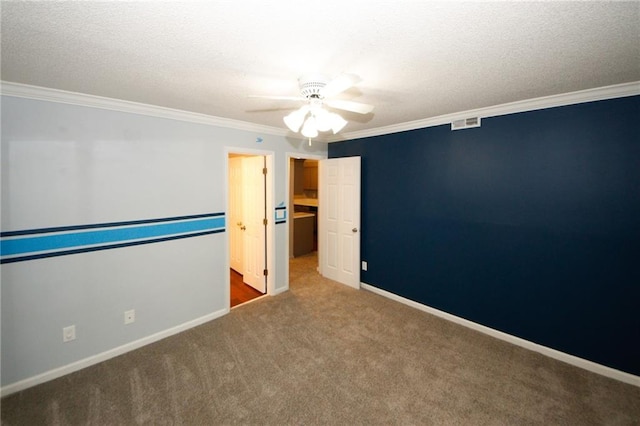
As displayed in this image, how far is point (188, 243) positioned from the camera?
303 centimetres

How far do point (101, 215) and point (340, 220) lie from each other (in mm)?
3004

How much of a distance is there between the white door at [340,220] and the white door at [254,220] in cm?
114

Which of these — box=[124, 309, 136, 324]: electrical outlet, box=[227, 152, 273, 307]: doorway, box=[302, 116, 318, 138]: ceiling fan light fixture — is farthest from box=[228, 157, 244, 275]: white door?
box=[302, 116, 318, 138]: ceiling fan light fixture

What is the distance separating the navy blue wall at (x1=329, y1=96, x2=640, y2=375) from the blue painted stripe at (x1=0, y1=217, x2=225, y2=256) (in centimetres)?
263

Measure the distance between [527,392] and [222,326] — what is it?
295cm

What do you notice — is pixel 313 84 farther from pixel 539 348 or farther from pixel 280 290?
pixel 539 348

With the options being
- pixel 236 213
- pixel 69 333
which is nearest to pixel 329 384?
pixel 69 333

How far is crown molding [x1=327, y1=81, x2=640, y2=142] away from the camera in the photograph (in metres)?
2.12

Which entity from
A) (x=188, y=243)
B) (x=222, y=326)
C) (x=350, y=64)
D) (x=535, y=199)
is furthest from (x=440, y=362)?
(x=188, y=243)

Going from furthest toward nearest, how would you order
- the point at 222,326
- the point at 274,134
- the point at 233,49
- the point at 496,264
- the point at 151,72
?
the point at 274,134, the point at 222,326, the point at 496,264, the point at 151,72, the point at 233,49

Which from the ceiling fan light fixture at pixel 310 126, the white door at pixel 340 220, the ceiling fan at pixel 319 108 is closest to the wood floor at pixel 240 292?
the white door at pixel 340 220

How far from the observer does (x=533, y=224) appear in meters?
2.61

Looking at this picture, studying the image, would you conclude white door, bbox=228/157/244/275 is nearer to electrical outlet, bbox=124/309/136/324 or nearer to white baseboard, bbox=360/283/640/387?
electrical outlet, bbox=124/309/136/324

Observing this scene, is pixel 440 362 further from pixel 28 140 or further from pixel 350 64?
pixel 28 140
